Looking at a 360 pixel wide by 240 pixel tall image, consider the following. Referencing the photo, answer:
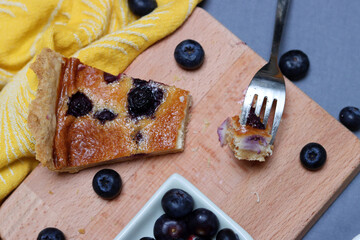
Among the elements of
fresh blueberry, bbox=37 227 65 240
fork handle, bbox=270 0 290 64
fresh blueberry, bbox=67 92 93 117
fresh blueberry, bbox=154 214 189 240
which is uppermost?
fork handle, bbox=270 0 290 64

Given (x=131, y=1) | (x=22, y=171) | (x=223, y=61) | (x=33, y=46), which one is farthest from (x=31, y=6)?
(x=223, y=61)

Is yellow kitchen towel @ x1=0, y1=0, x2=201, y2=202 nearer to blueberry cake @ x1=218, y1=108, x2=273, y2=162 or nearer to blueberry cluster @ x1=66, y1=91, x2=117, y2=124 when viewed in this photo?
blueberry cluster @ x1=66, y1=91, x2=117, y2=124

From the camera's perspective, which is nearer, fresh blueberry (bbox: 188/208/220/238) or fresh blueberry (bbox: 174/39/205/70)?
fresh blueberry (bbox: 188/208/220/238)

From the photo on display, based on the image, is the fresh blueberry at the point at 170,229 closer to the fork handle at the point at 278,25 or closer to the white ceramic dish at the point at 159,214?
the white ceramic dish at the point at 159,214

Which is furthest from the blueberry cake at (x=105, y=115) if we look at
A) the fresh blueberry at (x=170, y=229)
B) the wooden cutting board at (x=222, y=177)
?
the fresh blueberry at (x=170, y=229)

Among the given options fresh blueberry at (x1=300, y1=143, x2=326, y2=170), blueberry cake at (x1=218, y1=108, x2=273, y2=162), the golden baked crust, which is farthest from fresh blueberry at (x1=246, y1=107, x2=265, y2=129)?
the golden baked crust

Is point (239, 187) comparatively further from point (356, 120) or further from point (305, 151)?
point (356, 120)
